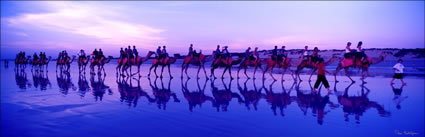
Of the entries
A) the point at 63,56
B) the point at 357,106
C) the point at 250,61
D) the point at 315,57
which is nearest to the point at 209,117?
the point at 357,106

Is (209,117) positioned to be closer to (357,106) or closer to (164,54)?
(357,106)

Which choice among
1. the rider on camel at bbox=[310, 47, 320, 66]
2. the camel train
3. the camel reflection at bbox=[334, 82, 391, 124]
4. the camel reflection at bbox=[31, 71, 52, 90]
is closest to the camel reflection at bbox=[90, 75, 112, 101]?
the camel reflection at bbox=[31, 71, 52, 90]

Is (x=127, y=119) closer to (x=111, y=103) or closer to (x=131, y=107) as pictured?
(x=131, y=107)

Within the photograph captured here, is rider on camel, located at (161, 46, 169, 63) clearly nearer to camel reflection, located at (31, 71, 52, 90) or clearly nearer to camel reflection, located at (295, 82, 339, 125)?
camel reflection, located at (31, 71, 52, 90)

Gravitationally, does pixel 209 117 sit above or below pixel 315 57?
below

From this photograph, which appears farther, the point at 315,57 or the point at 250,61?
the point at 250,61

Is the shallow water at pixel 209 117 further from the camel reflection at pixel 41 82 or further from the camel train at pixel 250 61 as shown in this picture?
the camel train at pixel 250 61

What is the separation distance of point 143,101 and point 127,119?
2.61m

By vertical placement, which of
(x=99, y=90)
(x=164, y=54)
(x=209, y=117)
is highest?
(x=164, y=54)

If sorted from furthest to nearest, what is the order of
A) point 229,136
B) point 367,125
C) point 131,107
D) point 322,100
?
point 322,100 → point 131,107 → point 367,125 → point 229,136

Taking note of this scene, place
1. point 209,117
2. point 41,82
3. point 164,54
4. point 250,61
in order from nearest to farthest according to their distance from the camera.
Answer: point 209,117 < point 41,82 < point 250,61 < point 164,54

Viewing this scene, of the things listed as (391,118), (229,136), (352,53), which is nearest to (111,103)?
(229,136)

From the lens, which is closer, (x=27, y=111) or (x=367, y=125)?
(x=367, y=125)

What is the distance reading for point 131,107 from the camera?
7695 mm
